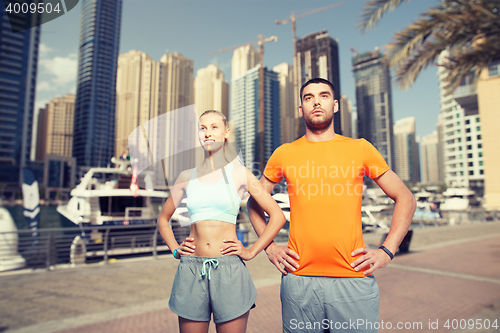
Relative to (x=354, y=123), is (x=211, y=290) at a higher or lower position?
lower

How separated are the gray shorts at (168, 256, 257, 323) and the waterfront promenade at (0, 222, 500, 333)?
9.45ft

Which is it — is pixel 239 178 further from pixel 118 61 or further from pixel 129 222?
pixel 129 222

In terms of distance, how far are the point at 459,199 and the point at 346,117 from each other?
41.4m

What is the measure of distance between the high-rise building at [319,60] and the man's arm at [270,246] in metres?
0.46

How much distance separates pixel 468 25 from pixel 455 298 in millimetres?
4599

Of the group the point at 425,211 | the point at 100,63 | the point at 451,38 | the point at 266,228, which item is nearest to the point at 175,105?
the point at 266,228

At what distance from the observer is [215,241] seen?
165 centimetres

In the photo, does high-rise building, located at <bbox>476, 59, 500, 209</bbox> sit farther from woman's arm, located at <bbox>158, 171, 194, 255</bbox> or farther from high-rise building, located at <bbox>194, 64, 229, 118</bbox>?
woman's arm, located at <bbox>158, 171, 194, 255</bbox>

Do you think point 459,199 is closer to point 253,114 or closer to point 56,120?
point 56,120

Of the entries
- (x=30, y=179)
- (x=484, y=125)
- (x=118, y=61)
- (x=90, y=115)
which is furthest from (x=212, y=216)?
(x=484, y=125)

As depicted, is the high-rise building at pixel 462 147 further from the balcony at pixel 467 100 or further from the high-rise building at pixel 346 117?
the high-rise building at pixel 346 117

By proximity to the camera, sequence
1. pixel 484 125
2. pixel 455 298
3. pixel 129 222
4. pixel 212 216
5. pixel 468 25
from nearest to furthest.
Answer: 1. pixel 212 216
2. pixel 468 25
3. pixel 455 298
4. pixel 129 222
5. pixel 484 125

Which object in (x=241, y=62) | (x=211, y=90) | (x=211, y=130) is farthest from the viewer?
(x=241, y=62)

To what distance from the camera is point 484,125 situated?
1975 inches
